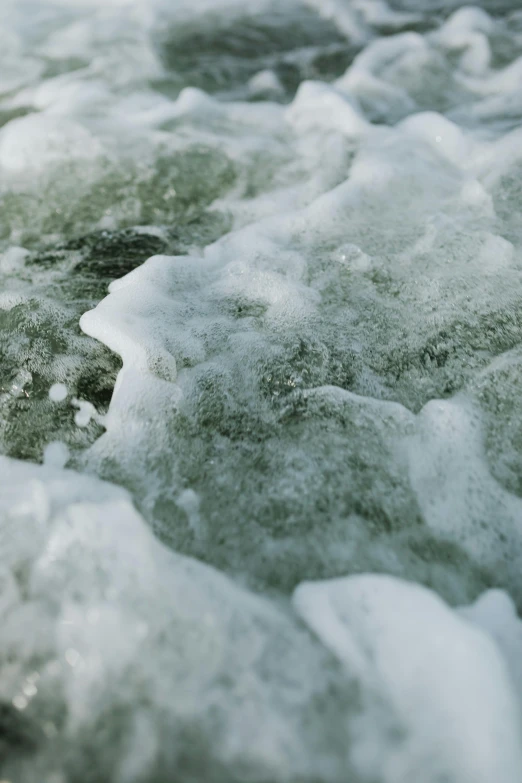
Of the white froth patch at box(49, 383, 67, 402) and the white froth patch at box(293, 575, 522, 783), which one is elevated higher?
the white froth patch at box(49, 383, 67, 402)

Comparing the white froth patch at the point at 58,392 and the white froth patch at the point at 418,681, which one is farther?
the white froth patch at the point at 58,392

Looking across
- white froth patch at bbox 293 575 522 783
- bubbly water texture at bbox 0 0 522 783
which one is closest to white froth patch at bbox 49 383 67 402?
bubbly water texture at bbox 0 0 522 783

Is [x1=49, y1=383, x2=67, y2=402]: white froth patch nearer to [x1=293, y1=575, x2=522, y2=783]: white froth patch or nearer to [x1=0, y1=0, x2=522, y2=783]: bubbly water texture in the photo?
[x1=0, y1=0, x2=522, y2=783]: bubbly water texture

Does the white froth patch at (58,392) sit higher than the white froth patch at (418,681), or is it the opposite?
the white froth patch at (58,392)

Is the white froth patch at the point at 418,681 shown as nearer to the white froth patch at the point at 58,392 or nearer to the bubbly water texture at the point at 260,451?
the bubbly water texture at the point at 260,451

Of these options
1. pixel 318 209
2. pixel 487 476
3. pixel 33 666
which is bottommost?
pixel 487 476

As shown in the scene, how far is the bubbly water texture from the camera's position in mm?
1164

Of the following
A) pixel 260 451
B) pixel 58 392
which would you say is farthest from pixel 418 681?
pixel 58 392

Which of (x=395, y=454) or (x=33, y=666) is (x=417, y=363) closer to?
(x=395, y=454)

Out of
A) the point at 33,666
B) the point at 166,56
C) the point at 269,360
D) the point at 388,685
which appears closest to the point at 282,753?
the point at 388,685

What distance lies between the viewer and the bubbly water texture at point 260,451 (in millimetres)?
1164

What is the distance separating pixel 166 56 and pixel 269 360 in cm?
437

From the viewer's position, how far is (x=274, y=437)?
1756mm

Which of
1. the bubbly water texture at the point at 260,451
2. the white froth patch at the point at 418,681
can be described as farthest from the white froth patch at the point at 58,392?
the white froth patch at the point at 418,681
